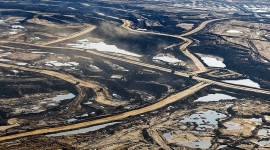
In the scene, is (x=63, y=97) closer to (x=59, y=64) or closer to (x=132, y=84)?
(x=132, y=84)

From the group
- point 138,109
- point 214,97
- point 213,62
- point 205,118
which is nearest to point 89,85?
point 138,109

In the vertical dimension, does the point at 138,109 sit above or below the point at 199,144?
above

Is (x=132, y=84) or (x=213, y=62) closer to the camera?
(x=132, y=84)

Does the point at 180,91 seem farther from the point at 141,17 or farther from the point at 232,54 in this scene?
the point at 141,17

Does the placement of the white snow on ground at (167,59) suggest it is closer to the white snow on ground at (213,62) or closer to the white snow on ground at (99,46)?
the white snow on ground at (99,46)

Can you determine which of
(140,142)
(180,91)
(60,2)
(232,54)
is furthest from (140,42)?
(60,2)

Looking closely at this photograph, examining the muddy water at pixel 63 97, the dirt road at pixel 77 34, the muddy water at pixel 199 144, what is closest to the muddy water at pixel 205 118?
the muddy water at pixel 199 144
